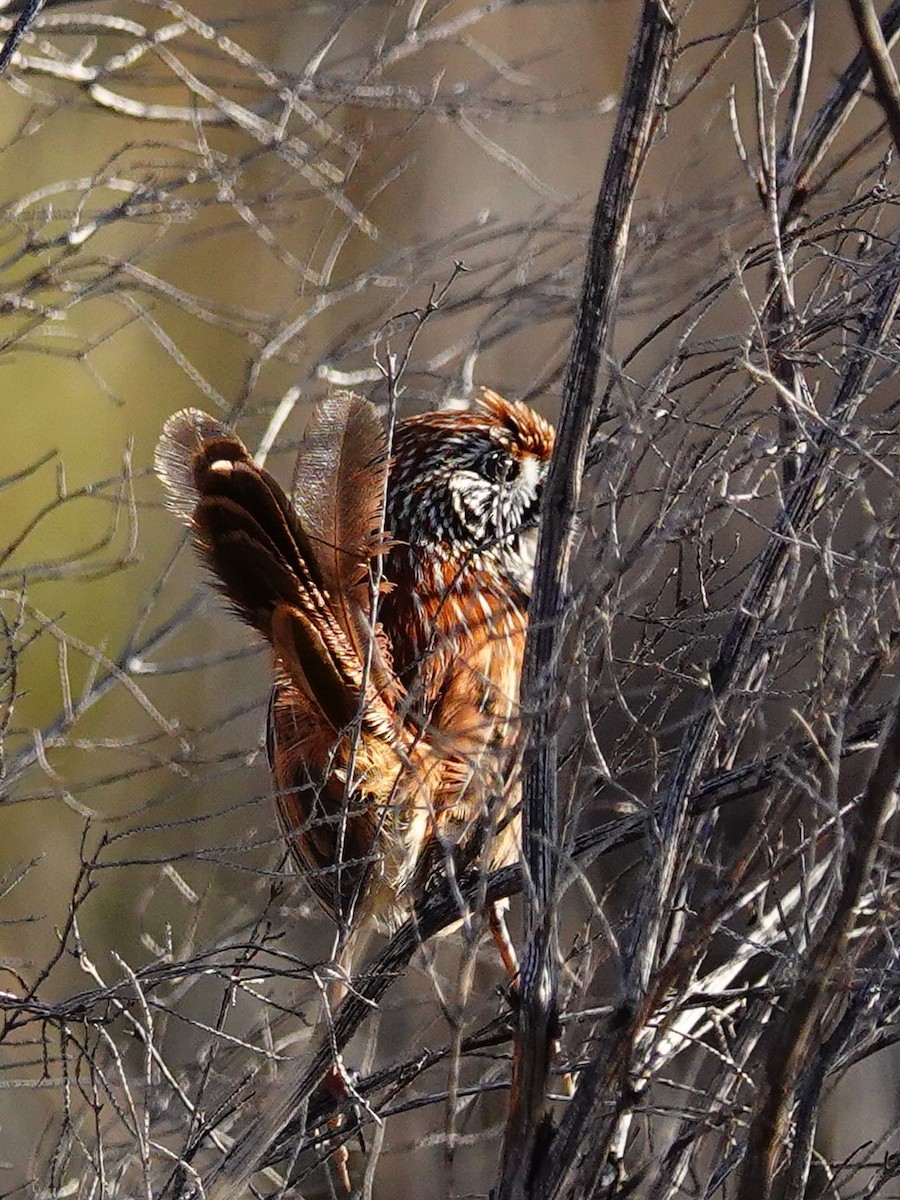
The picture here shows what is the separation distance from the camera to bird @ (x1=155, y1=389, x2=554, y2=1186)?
2570 millimetres

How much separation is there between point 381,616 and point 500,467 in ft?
1.67

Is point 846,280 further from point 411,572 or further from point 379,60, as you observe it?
point 379,60

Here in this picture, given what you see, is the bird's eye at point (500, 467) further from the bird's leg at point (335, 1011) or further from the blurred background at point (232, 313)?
the bird's leg at point (335, 1011)

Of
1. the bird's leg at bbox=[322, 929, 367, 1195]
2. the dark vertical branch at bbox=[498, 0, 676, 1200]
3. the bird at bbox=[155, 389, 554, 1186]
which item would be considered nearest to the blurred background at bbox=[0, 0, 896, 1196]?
the bird's leg at bbox=[322, 929, 367, 1195]

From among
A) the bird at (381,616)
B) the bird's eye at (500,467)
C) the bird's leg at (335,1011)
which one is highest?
the bird's eye at (500,467)

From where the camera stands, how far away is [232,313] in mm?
4199

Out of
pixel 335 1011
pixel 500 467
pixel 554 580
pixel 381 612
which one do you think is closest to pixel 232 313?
pixel 500 467

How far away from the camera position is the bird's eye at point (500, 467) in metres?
3.40

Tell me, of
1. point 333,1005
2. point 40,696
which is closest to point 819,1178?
point 333,1005

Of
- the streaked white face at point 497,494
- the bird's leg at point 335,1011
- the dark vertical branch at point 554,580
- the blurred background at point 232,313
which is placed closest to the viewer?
the dark vertical branch at point 554,580

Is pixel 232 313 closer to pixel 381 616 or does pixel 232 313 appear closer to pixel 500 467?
pixel 500 467

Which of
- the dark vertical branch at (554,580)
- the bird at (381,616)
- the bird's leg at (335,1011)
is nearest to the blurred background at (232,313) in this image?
the bird's leg at (335,1011)

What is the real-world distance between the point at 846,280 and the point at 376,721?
1170 mm

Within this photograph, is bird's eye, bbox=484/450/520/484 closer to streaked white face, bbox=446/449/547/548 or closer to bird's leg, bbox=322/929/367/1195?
streaked white face, bbox=446/449/547/548
